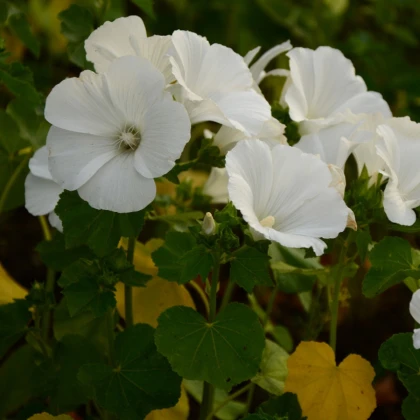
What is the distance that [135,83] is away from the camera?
2.60 ft

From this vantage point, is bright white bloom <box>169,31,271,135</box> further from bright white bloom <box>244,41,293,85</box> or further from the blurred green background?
the blurred green background

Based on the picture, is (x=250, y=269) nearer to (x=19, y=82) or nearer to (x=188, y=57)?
(x=188, y=57)

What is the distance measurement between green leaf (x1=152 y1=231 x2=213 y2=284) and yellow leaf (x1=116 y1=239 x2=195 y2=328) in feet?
0.49

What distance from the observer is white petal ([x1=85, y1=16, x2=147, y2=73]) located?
0.84 meters

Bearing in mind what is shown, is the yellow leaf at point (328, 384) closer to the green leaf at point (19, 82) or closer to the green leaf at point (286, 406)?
the green leaf at point (286, 406)

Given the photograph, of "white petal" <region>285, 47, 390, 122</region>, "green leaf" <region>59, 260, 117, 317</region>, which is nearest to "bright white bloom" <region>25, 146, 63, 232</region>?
"green leaf" <region>59, 260, 117, 317</region>

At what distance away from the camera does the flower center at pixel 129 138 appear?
0.82 meters

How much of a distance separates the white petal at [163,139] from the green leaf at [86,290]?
0.16 meters

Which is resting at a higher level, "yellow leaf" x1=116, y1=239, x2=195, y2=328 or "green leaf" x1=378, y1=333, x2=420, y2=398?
"green leaf" x1=378, y1=333, x2=420, y2=398

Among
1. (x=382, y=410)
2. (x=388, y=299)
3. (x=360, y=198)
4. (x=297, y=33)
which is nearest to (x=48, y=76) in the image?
(x=297, y=33)

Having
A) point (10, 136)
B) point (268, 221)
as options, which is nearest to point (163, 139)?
point (268, 221)

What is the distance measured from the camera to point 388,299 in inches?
66.9

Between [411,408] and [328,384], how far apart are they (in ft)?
0.35

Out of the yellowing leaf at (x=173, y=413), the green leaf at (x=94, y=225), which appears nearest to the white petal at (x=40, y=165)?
the green leaf at (x=94, y=225)
